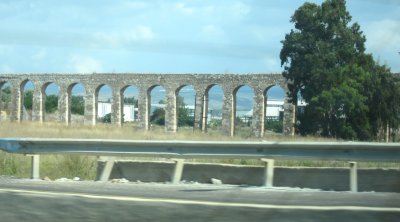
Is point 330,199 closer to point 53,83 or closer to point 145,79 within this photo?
point 145,79

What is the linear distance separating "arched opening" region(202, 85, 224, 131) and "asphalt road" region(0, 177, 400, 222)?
4234cm

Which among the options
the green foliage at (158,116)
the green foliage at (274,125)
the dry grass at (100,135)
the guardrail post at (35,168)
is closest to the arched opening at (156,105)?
the green foliage at (158,116)

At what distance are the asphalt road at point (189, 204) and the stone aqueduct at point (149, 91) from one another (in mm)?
38120

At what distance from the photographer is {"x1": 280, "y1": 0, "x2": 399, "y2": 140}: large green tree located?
33406 mm

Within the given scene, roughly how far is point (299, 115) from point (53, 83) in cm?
2938

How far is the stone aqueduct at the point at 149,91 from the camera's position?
5056 centimetres

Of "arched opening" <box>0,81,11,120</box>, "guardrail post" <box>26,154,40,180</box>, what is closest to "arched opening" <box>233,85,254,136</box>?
"arched opening" <box>0,81,11,120</box>

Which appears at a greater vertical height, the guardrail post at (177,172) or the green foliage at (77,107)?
the green foliage at (77,107)

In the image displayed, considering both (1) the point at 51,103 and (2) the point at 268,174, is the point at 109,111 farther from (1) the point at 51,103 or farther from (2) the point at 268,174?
(2) the point at 268,174

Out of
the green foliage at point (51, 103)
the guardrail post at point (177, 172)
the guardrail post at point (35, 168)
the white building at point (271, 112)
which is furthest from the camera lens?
the green foliage at point (51, 103)

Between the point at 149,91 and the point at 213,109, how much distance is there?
18.8 feet

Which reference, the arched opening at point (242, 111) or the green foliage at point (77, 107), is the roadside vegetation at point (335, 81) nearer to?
the arched opening at point (242, 111)

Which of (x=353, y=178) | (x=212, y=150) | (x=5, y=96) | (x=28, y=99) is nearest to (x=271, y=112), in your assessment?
(x=28, y=99)

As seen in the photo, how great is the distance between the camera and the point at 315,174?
9367 millimetres
